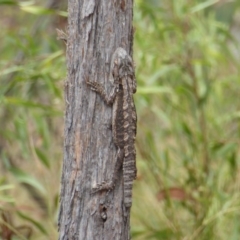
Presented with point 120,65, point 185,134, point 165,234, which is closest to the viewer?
point 120,65

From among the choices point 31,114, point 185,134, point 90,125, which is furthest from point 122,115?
point 185,134

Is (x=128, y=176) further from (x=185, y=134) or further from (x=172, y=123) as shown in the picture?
(x=172, y=123)

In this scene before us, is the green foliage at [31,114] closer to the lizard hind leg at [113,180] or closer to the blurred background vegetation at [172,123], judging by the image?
the blurred background vegetation at [172,123]

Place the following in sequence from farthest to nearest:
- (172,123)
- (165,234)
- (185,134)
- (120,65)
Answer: (172,123), (185,134), (165,234), (120,65)

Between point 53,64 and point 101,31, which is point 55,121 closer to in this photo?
point 53,64

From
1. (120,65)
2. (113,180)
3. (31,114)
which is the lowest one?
(113,180)

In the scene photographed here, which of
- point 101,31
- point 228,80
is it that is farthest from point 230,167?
point 101,31

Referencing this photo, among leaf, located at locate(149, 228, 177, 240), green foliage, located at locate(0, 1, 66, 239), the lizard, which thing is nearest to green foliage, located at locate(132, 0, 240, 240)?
leaf, located at locate(149, 228, 177, 240)
